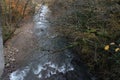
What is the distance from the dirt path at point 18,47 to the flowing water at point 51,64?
0.96 feet

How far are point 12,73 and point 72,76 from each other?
6.94 ft

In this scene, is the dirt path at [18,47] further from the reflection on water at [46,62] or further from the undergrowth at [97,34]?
the undergrowth at [97,34]

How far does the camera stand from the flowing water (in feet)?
26.0

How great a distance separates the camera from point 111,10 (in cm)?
823

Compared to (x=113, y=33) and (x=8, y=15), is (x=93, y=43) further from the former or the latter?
(x=8, y=15)

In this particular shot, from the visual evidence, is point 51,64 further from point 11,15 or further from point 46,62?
point 11,15

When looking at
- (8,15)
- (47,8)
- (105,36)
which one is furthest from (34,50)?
(47,8)

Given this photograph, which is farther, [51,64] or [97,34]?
[51,64]

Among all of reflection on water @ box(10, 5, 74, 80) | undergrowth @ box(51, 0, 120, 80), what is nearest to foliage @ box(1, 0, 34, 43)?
reflection on water @ box(10, 5, 74, 80)

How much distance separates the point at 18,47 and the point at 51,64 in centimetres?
220

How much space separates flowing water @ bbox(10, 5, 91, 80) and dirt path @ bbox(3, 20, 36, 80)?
293 millimetres

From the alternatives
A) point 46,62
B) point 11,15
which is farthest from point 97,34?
point 11,15

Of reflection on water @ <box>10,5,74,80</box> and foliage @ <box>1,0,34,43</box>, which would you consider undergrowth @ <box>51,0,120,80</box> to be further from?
foliage @ <box>1,0,34,43</box>

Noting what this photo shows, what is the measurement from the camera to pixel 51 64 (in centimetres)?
873
